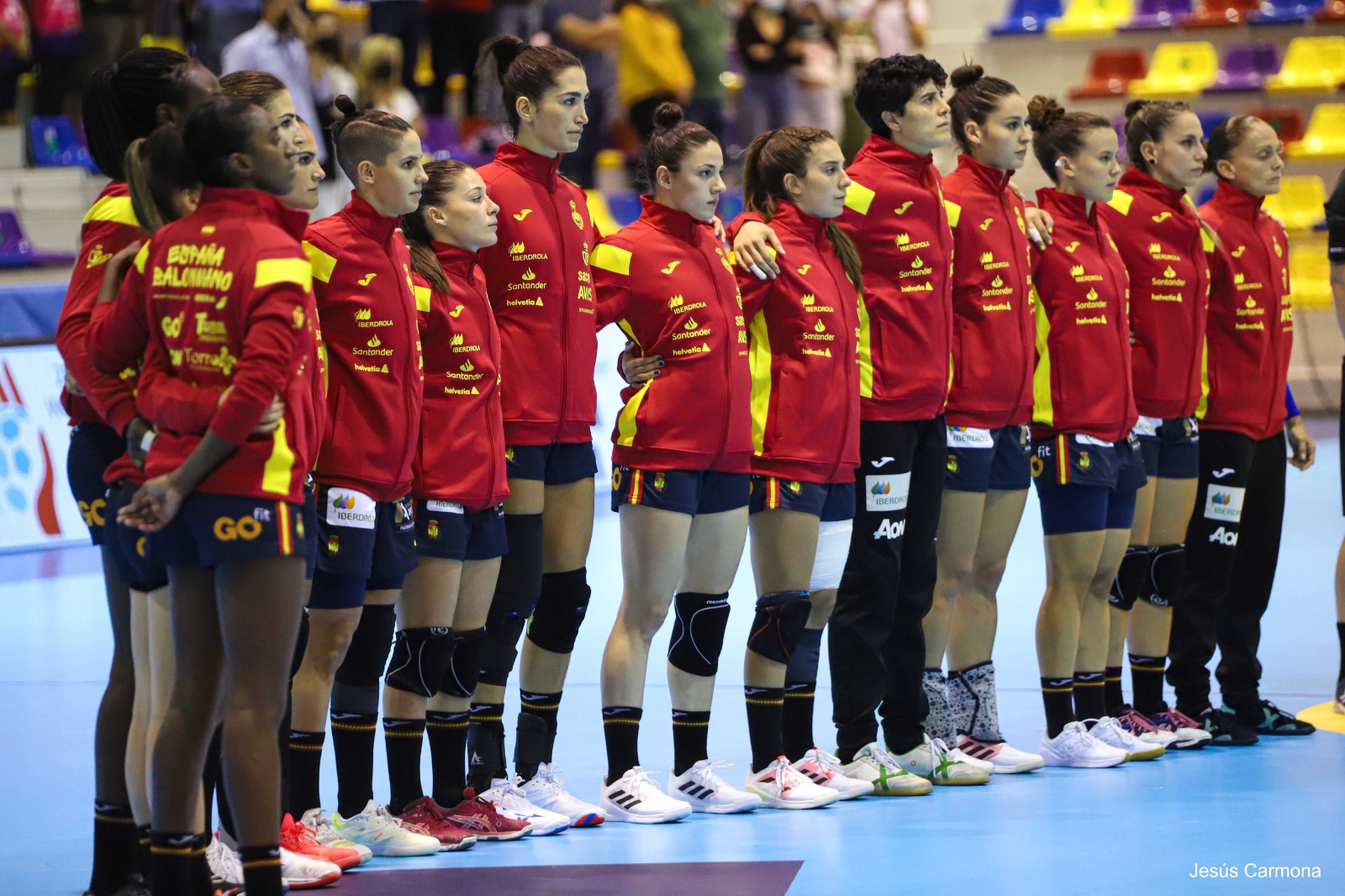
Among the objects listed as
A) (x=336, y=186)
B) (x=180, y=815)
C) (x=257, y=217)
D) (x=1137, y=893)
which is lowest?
(x=1137, y=893)

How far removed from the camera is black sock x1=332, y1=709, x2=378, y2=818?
4.68 metres

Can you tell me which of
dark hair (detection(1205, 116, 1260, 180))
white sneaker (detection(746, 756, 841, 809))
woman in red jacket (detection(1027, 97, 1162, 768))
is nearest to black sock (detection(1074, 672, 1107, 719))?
woman in red jacket (detection(1027, 97, 1162, 768))

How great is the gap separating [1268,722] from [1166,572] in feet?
2.06

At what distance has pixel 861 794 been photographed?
216 inches

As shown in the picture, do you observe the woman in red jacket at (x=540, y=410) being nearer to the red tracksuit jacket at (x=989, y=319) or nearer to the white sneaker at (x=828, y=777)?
the white sneaker at (x=828, y=777)

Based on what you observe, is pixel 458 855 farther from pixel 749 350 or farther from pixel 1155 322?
pixel 1155 322

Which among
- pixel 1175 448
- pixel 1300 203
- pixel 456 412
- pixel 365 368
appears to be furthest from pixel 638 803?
pixel 1300 203

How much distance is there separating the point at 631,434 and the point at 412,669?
96 cm

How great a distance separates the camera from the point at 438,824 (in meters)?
4.84

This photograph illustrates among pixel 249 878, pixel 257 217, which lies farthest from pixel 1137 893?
pixel 257 217

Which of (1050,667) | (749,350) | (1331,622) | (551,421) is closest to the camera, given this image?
(551,421)

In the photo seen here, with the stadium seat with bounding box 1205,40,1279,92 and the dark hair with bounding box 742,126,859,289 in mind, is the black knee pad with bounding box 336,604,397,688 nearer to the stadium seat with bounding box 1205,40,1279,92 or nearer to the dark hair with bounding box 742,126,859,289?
the dark hair with bounding box 742,126,859,289

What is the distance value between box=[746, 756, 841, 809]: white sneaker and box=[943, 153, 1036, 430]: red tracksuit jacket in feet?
4.03

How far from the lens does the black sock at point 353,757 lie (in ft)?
15.4
